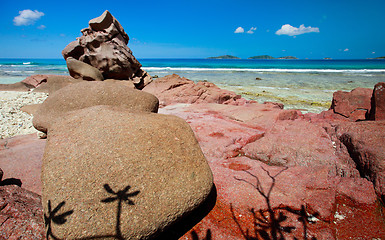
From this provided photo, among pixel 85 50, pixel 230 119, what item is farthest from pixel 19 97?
pixel 230 119

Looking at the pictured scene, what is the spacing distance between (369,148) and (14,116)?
27.8 ft

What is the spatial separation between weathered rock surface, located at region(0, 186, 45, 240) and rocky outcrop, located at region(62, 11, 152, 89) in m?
9.21

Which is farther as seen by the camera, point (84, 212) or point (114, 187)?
point (114, 187)

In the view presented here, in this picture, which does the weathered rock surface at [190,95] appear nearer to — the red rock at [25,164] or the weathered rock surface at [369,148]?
the red rock at [25,164]

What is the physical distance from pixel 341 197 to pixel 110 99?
3130 millimetres

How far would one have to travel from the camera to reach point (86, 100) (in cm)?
306

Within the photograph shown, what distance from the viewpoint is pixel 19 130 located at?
5512mm

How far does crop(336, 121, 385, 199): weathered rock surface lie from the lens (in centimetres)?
217

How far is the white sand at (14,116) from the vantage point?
17.9 feet

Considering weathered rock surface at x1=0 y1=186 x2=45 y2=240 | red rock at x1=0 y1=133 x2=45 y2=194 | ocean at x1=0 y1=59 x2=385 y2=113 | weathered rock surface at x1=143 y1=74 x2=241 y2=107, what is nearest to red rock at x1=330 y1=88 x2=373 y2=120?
ocean at x1=0 y1=59 x2=385 y2=113

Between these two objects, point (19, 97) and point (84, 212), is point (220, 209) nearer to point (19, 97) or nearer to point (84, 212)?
point (84, 212)

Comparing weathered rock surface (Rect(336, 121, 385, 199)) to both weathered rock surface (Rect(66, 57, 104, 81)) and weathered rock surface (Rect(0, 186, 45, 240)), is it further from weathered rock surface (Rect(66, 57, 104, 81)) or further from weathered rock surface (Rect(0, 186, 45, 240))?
weathered rock surface (Rect(66, 57, 104, 81))

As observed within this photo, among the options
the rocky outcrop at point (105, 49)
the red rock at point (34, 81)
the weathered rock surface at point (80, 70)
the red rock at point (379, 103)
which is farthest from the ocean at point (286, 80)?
the weathered rock surface at point (80, 70)


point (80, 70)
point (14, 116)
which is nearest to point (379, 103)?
point (14, 116)
